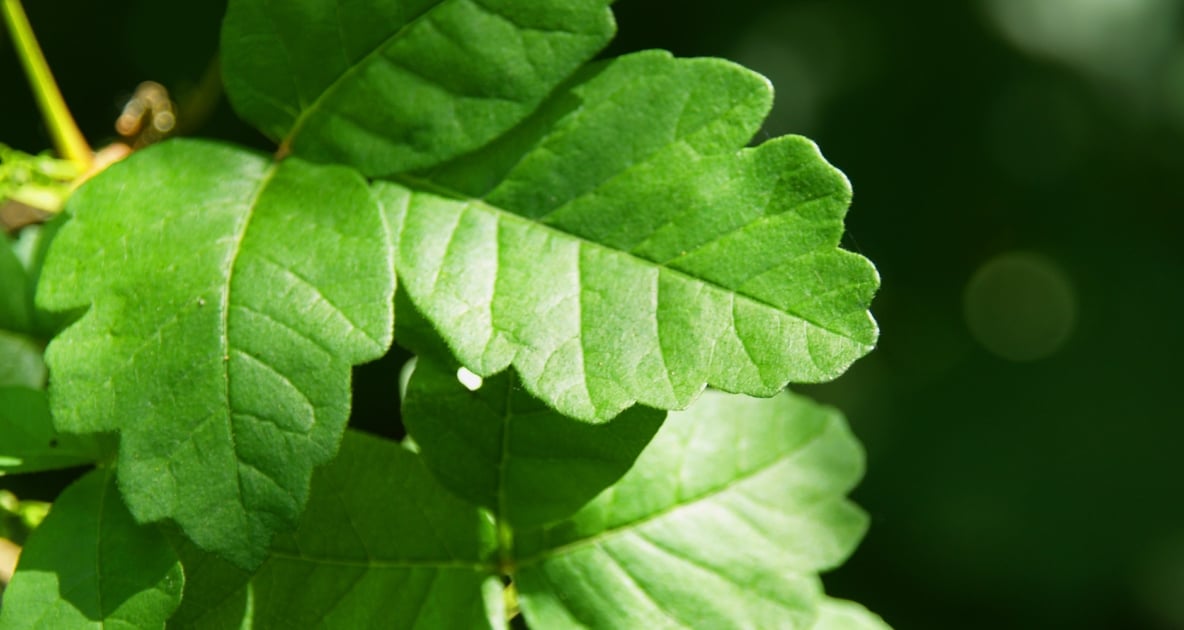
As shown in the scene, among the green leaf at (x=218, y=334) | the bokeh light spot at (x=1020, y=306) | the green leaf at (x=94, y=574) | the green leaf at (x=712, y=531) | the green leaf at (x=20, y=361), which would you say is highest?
the green leaf at (x=218, y=334)

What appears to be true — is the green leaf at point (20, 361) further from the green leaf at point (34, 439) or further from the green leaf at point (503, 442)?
→ the green leaf at point (503, 442)

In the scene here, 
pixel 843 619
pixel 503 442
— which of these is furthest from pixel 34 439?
pixel 843 619

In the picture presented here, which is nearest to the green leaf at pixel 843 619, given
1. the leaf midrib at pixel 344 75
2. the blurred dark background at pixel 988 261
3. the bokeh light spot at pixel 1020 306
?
the leaf midrib at pixel 344 75

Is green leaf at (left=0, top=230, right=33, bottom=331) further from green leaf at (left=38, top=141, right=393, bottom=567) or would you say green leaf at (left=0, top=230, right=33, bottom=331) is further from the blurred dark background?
the blurred dark background

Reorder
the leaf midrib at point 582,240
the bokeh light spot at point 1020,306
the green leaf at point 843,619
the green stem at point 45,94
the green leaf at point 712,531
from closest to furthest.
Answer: the leaf midrib at point 582,240
the green leaf at point 712,531
the green leaf at point 843,619
the green stem at point 45,94
the bokeh light spot at point 1020,306

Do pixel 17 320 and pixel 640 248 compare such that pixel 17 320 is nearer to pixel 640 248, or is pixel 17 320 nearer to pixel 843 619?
pixel 640 248

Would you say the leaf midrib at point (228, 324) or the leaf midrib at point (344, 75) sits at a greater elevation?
the leaf midrib at point (344, 75)

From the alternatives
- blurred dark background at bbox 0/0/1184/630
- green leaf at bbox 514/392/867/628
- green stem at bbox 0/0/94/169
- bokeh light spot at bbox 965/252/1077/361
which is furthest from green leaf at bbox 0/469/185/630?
bokeh light spot at bbox 965/252/1077/361
